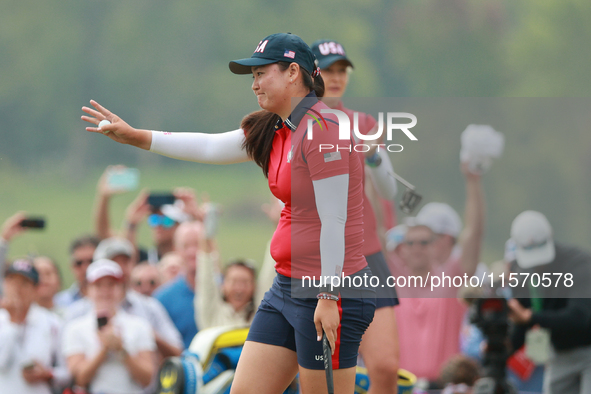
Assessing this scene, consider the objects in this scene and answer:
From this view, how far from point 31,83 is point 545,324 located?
21649 millimetres

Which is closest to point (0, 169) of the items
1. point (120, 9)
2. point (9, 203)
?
point (9, 203)

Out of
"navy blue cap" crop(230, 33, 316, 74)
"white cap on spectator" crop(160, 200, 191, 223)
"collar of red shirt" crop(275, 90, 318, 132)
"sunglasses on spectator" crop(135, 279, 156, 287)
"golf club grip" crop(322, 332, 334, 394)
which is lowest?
"golf club grip" crop(322, 332, 334, 394)

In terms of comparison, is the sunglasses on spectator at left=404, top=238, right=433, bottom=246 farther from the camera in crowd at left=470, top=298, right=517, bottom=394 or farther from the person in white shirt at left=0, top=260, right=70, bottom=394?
the person in white shirt at left=0, top=260, right=70, bottom=394

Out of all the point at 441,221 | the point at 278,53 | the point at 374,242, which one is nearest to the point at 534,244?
the point at 441,221

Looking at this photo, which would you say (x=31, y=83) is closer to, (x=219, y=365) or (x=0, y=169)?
(x=0, y=169)

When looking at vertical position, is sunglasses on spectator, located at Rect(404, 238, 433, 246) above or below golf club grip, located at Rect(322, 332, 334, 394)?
above

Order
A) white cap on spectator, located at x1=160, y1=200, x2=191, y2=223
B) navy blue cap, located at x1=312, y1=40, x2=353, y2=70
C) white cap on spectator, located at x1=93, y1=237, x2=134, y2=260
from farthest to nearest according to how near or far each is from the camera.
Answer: white cap on spectator, located at x1=160, y1=200, x2=191, y2=223
white cap on spectator, located at x1=93, y1=237, x2=134, y2=260
navy blue cap, located at x1=312, y1=40, x2=353, y2=70

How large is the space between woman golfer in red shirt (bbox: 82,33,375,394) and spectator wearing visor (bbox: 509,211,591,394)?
2.35 meters

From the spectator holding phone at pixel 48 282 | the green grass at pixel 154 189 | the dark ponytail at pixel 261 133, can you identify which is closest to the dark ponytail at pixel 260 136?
the dark ponytail at pixel 261 133

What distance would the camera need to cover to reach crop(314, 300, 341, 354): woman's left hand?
9.67ft

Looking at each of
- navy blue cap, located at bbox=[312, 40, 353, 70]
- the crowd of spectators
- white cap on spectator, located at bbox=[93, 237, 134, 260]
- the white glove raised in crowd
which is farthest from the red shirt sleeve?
white cap on spectator, located at bbox=[93, 237, 134, 260]

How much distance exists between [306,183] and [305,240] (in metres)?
0.23

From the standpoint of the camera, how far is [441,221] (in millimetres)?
6316

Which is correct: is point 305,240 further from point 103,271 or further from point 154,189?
point 154,189
